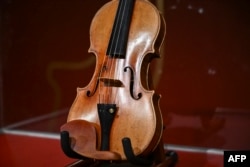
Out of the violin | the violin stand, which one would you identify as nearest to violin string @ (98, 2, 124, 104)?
the violin

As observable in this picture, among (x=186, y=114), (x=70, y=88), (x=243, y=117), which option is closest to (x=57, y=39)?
(x=70, y=88)

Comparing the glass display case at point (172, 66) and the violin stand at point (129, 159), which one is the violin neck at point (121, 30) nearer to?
the violin stand at point (129, 159)

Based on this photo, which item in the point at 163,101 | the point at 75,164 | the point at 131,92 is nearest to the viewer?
the point at 131,92

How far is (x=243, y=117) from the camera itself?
7.47 ft

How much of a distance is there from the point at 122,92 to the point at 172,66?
3.38ft

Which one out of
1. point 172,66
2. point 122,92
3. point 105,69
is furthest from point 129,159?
point 172,66

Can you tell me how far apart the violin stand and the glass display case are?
0.51 m

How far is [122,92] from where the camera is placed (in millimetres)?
1433

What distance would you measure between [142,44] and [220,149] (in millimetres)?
1195

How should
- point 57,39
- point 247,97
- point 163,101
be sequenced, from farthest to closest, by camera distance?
point 57,39
point 163,101
point 247,97

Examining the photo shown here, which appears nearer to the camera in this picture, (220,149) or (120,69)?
(120,69)

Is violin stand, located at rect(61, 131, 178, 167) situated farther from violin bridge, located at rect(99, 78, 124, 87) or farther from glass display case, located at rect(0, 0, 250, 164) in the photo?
glass display case, located at rect(0, 0, 250, 164)

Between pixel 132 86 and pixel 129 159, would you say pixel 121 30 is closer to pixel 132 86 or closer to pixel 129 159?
pixel 132 86

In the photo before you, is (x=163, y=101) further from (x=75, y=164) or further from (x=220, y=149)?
(x=75, y=164)
